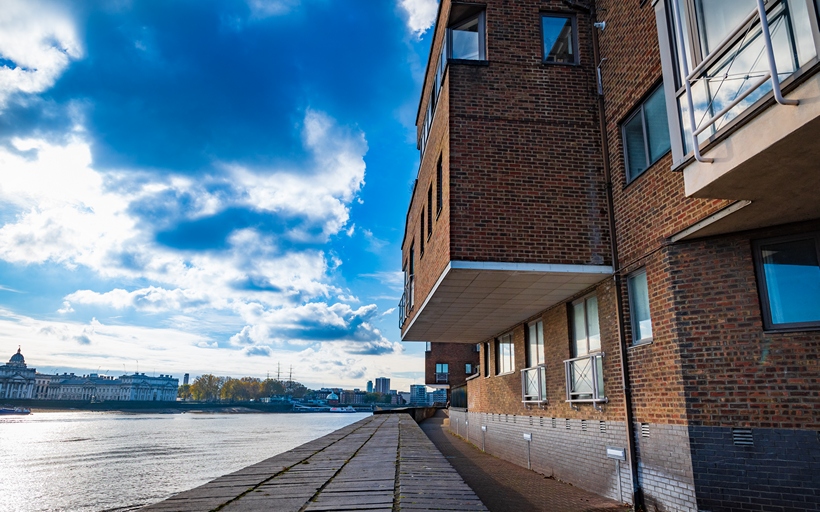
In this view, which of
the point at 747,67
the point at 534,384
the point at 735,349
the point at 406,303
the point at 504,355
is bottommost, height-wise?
the point at 534,384

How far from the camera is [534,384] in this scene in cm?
1273

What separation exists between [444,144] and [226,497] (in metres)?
7.59

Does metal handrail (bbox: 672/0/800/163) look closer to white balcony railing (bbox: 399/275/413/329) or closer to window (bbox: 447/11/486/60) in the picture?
window (bbox: 447/11/486/60)

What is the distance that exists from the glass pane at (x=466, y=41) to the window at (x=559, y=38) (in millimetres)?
1340

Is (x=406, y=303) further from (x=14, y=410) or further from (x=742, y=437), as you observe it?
(x=14, y=410)

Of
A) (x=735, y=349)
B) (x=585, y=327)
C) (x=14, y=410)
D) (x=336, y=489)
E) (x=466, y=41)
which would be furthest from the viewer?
(x=14, y=410)

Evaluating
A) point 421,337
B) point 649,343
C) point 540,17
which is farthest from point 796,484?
point 421,337

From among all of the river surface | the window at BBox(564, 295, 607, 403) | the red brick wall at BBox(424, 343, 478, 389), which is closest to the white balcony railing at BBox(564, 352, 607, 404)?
the window at BBox(564, 295, 607, 403)

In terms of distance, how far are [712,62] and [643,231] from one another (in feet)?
10.4

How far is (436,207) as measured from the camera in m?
11.7

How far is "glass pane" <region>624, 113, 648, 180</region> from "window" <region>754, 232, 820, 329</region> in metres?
2.62

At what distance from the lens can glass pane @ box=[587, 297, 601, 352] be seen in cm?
976

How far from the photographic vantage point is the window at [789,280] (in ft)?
19.9

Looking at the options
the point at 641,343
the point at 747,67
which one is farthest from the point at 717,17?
the point at 641,343
